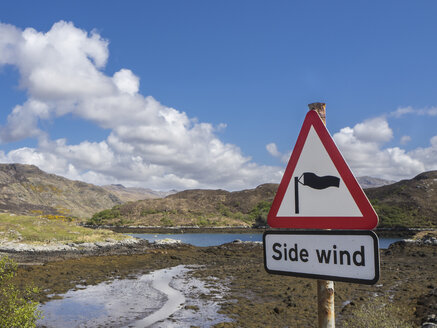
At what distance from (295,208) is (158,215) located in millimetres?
131407

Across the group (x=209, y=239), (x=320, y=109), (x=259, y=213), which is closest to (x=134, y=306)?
(x=320, y=109)

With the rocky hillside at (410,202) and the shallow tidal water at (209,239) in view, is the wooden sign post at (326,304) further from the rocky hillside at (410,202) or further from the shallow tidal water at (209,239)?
the rocky hillside at (410,202)

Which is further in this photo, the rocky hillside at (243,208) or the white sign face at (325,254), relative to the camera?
the rocky hillside at (243,208)

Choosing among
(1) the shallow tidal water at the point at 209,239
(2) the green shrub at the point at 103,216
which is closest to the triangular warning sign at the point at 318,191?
(1) the shallow tidal water at the point at 209,239

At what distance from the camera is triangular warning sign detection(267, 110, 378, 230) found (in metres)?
2.22

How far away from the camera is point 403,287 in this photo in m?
18.4

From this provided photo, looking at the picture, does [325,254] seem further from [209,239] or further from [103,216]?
[103,216]

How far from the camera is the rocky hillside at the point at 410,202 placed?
92938 mm

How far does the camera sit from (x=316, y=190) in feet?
7.83

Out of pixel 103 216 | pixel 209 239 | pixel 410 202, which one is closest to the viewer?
pixel 209 239

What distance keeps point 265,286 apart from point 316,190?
19.0 metres

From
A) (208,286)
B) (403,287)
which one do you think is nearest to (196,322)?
(208,286)

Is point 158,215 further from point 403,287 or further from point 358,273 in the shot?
point 358,273

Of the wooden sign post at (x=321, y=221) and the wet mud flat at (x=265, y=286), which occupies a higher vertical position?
the wooden sign post at (x=321, y=221)
